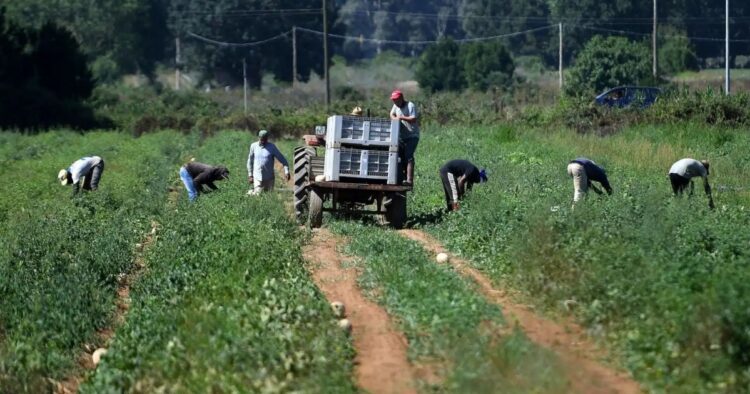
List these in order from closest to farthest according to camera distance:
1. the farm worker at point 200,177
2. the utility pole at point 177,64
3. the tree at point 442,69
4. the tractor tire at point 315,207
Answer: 1. the tractor tire at point 315,207
2. the farm worker at point 200,177
3. the tree at point 442,69
4. the utility pole at point 177,64

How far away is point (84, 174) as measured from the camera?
23.7 metres

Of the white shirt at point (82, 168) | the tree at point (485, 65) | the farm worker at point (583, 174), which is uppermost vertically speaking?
the tree at point (485, 65)

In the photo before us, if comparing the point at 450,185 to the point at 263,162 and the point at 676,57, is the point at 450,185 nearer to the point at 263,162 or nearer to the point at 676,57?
the point at 263,162

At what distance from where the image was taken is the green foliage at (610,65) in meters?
62.7

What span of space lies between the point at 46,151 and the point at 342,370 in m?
33.0

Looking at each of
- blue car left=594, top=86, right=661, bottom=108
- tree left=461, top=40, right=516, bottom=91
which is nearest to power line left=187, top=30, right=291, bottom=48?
tree left=461, top=40, right=516, bottom=91

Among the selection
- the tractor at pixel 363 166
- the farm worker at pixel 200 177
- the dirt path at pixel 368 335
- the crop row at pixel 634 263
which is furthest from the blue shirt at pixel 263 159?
the dirt path at pixel 368 335

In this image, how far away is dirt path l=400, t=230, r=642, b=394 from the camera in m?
9.80

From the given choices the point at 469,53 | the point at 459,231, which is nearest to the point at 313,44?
the point at 469,53

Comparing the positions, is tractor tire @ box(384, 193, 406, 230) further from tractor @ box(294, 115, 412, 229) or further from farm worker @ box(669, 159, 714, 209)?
farm worker @ box(669, 159, 714, 209)

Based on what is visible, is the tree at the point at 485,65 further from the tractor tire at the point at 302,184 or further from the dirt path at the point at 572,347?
the dirt path at the point at 572,347

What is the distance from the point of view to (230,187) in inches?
942

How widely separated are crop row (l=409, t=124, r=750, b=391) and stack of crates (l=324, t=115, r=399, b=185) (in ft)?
3.59

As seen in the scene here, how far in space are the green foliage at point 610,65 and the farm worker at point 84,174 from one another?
4131 centimetres
